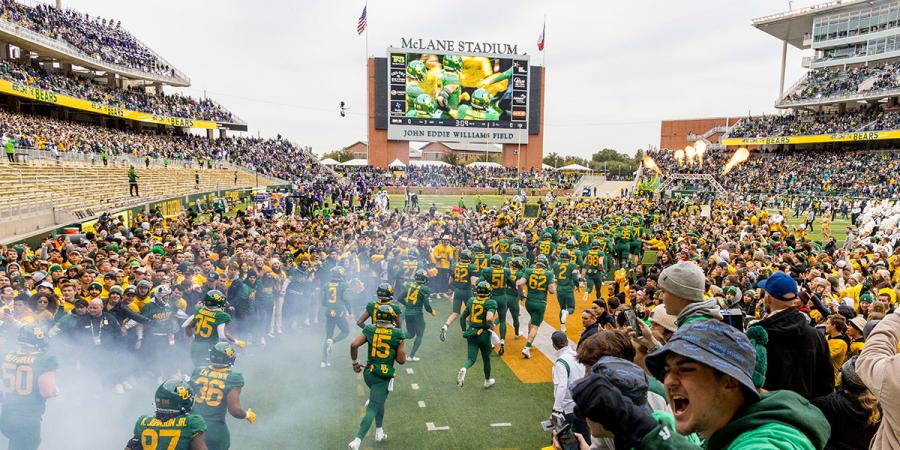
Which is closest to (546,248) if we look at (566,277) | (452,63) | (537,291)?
(566,277)

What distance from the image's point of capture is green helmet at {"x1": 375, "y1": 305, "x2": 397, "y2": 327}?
6.50m

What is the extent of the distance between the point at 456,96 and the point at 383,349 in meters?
53.0

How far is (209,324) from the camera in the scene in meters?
6.93

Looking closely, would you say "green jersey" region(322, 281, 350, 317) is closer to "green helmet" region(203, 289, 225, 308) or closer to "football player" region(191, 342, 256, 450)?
"green helmet" region(203, 289, 225, 308)

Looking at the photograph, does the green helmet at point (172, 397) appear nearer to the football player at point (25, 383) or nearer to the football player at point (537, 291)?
the football player at point (25, 383)

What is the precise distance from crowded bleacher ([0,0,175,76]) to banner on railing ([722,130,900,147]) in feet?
182

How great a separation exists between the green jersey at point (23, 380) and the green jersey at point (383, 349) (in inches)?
127

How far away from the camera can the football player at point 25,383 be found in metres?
5.27

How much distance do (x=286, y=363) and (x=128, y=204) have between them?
16.1 meters

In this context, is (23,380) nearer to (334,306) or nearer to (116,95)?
(334,306)

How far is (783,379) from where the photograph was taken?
146 inches

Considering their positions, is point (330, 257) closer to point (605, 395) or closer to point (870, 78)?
point (605, 395)

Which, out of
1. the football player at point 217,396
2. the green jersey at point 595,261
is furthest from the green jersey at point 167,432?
the green jersey at point 595,261

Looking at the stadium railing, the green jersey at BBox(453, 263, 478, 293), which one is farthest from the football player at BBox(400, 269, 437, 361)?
the stadium railing
